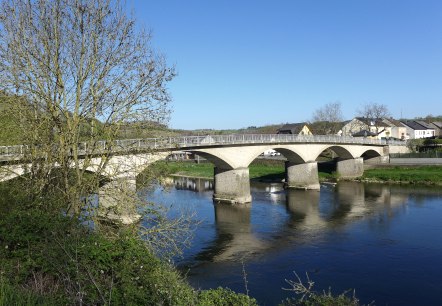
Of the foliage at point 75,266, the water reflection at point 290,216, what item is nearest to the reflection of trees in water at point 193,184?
the water reflection at point 290,216

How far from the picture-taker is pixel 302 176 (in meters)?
46.7

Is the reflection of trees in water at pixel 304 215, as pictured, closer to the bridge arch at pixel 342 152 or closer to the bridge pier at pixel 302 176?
the bridge pier at pixel 302 176

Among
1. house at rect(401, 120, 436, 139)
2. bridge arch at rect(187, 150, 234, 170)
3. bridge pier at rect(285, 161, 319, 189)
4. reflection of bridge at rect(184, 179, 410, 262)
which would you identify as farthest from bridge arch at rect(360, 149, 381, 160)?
house at rect(401, 120, 436, 139)

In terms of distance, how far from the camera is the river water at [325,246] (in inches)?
652

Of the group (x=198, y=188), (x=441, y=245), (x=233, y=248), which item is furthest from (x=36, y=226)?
→ (x=198, y=188)

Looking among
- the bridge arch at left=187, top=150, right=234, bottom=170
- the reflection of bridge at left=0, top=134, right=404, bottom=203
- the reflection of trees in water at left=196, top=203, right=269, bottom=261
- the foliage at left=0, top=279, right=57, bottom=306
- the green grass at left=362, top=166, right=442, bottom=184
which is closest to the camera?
the foliage at left=0, top=279, right=57, bottom=306

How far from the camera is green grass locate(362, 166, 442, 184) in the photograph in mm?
46469

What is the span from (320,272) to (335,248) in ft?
13.5

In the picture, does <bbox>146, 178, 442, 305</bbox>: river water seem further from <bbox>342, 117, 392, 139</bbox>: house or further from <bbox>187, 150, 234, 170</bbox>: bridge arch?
<bbox>342, 117, 392, 139</bbox>: house

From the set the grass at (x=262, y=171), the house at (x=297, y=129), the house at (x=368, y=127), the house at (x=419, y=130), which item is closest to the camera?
the grass at (x=262, y=171)

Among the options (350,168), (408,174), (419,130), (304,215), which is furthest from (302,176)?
(419,130)

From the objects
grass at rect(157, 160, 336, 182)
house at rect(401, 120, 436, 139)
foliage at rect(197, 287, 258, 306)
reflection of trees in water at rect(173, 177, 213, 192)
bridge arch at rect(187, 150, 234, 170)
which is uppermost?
house at rect(401, 120, 436, 139)

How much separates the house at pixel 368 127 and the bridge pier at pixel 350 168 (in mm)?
31872

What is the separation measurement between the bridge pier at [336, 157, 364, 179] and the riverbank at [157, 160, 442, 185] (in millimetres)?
821
